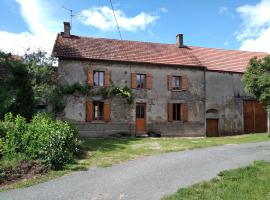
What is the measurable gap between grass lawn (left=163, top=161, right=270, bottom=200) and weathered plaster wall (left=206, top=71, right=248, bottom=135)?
1713 centimetres

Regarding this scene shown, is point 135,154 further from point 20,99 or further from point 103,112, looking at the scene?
point 103,112

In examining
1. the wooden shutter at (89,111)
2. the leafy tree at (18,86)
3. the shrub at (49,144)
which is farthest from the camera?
the wooden shutter at (89,111)

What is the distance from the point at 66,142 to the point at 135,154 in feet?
10.3

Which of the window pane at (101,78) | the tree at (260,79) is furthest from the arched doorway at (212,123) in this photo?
the window pane at (101,78)

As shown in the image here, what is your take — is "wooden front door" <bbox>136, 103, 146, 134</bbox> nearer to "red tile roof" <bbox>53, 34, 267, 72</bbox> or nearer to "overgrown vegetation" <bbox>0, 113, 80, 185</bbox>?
"red tile roof" <bbox>53, 34, 267, 72</bbox>

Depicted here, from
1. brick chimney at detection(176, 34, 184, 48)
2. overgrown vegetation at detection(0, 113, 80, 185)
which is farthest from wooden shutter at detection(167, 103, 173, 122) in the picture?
overgrown vegetation at detection(0, 113, 80, 185)

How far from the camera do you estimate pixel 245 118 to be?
1110 inches

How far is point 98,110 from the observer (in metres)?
24.5

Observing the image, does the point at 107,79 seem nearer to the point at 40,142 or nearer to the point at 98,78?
the point at 98,78

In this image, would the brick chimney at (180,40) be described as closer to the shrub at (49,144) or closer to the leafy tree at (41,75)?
the leafy tree at (41,75)

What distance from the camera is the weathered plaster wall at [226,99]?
89.4 feet

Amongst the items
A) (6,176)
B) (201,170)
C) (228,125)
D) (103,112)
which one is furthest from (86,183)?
(228,125)

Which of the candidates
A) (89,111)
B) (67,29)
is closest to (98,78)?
(89,111)

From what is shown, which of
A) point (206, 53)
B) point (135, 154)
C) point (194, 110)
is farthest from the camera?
point (206, 53)
